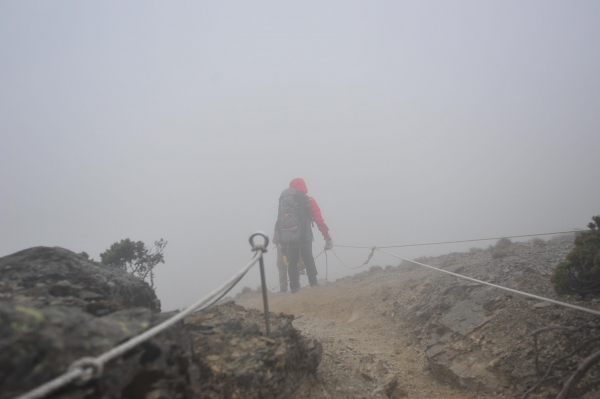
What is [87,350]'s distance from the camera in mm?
1602

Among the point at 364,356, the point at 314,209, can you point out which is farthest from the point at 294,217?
the point at 364,356

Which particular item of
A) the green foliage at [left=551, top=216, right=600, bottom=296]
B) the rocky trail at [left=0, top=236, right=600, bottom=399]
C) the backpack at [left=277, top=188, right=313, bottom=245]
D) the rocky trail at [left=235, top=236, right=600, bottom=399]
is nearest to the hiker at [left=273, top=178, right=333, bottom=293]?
the backpack at [left=277, top=188, right=313, bottom=245]

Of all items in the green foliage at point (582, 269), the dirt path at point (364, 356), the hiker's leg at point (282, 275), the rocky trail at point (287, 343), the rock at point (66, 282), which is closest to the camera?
the rocky trail at point (287, 343)

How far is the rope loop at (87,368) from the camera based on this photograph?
1.39 meters

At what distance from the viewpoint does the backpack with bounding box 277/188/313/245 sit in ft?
37.2

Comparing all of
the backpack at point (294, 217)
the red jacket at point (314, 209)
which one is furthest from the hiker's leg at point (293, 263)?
the red jacket at point (314, 209)

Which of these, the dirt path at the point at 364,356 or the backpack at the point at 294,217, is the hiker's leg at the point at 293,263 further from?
the dirt path at the point at 364,356

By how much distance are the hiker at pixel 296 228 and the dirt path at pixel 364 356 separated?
290 cm

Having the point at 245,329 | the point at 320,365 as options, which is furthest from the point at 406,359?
the point at 245,329

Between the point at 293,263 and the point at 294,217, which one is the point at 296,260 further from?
the point at 294,217

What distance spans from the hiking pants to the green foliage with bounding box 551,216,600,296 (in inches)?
300

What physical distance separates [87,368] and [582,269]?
532cm

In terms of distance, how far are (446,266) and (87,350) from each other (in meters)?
9.04

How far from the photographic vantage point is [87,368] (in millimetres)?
1447
